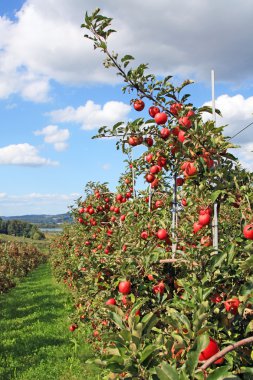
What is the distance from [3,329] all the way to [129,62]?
9138 mm

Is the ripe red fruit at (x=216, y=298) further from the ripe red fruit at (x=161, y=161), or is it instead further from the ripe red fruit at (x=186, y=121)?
the ripe red fruit at (x=161, y=161)

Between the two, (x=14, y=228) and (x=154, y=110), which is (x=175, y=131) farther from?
(x=14, y=228)

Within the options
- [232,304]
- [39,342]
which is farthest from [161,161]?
[39,342]

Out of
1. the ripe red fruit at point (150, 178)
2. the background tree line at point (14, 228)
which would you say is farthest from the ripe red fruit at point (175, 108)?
the background tree line at point (14, 228)

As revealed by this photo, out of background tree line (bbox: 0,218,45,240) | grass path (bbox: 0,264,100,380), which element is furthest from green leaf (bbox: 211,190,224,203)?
background tree line (bbox: 0,218,45,240)

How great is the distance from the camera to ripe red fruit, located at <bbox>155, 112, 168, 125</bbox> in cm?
324

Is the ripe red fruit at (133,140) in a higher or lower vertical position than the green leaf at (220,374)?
higher

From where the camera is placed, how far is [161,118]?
10.6 ft

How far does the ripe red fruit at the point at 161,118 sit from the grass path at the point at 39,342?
7.41 feet

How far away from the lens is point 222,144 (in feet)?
8.73

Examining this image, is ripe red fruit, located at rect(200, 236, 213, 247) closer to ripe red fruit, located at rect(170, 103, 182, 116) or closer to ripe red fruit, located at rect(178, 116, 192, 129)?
ripe red fruit, located at rect(178, 116, 192, 129)

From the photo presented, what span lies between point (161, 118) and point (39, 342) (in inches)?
289

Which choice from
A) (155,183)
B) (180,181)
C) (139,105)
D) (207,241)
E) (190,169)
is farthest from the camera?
(155,183)

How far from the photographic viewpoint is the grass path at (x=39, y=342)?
699 centimetres
